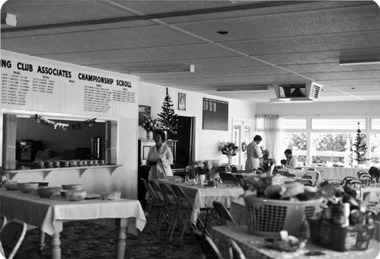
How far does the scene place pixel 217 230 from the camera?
3.61 m

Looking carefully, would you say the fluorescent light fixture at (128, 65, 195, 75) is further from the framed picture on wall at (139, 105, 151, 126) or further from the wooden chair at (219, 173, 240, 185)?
the framed picture on wall at (139, 105, 151, 126)

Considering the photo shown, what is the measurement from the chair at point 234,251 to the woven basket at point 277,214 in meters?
0.24

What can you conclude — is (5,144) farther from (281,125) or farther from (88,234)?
(281,125)

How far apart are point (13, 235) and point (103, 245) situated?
2.89 m

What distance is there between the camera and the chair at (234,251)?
298cm

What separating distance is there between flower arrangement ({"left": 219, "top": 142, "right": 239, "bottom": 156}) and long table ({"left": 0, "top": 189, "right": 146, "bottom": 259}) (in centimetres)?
925

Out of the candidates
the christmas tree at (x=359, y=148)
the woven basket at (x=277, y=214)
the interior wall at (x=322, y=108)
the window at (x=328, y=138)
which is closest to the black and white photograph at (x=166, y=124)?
the woven basket at (x=277, y=214)

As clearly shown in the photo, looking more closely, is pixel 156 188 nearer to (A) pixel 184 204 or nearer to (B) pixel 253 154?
(A) pixel 184 204

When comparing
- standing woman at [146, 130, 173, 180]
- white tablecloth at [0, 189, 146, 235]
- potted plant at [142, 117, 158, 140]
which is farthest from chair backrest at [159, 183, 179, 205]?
potted plant at [142, 117, 158, 140]

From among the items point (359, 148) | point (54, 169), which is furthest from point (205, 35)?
point (359, 148)

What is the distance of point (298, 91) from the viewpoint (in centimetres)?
1062

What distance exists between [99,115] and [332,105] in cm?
944

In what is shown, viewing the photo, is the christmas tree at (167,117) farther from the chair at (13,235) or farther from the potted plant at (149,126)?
the chair at (13,235)

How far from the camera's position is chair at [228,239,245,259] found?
117 inches
